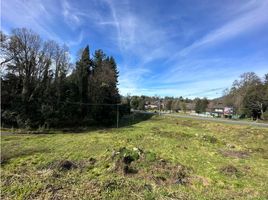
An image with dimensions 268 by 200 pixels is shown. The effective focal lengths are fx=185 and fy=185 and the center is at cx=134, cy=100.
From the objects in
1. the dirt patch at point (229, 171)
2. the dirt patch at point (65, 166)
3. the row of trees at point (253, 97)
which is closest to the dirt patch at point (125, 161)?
the dirt patch at point (65, 166)

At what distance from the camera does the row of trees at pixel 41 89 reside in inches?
745

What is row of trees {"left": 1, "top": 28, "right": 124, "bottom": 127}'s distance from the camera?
18.9 metres

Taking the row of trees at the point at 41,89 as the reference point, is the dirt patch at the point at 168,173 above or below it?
below

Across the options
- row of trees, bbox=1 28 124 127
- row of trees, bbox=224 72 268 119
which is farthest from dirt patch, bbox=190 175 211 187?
row of trees, bbox=224 72 268 119

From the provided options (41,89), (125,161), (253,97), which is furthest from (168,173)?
(253,97)

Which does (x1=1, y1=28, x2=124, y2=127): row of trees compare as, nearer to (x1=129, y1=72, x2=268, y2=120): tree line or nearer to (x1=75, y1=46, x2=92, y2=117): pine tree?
→ (x1=75, y1=46, x2=92, y2=117): pine tree

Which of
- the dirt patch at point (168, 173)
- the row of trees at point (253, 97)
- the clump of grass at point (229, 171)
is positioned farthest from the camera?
the row of trees at point (253, 97)

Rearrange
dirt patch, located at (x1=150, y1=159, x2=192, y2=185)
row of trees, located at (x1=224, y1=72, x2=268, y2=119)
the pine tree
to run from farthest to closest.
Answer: row of trees, located at (x1=224, y1=72, x2=268, y2=119), the pine tree, dirt patch, located at (x1=150, y1=159, x2=192, y2=185)

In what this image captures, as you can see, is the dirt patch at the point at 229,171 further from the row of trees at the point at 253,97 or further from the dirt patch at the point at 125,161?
the row of trees at the point at 253,97

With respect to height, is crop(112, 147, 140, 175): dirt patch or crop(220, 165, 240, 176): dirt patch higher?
crop(112, 147, 140, 175): dirt patch

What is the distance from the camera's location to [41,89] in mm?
20484

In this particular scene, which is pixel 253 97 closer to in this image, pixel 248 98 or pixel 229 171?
pixel 248 98

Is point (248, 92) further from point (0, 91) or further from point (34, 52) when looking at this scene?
point (0, 91)

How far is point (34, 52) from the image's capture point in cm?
2019
